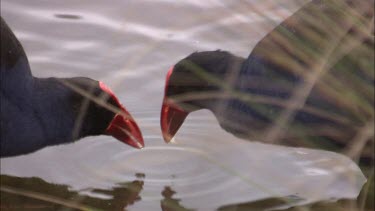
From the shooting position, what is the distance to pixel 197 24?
615 centimetres

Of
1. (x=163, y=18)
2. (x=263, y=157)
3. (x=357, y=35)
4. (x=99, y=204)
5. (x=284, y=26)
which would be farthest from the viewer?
(x=163, y=18)

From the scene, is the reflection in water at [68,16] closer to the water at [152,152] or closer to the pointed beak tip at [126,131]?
the water at [152,152]

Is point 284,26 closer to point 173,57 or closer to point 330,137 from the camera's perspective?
point 330,137

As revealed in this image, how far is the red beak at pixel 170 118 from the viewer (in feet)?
16.2

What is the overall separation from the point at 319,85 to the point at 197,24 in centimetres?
225

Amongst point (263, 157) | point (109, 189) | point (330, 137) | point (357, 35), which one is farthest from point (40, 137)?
point (357, 35)

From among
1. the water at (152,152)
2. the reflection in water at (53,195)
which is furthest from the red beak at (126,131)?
the reflection in water at (53,195)

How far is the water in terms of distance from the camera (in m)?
4.65

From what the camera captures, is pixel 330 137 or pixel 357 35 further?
pixel 330 137

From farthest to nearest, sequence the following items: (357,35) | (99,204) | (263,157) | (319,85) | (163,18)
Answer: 1. (163,18)
2. (263,157)
3. (99,204)
4. (319,85)
5. (357,35)

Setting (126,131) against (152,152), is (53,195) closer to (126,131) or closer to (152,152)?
(126,131)

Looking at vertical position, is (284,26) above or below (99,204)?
above

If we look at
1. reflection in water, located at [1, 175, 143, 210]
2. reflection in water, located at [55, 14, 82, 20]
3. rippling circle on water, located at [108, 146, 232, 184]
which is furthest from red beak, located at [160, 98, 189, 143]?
reflection in water, located at [55, 14, 82, 20]

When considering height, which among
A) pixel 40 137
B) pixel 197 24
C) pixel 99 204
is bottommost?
pixel 99 204
